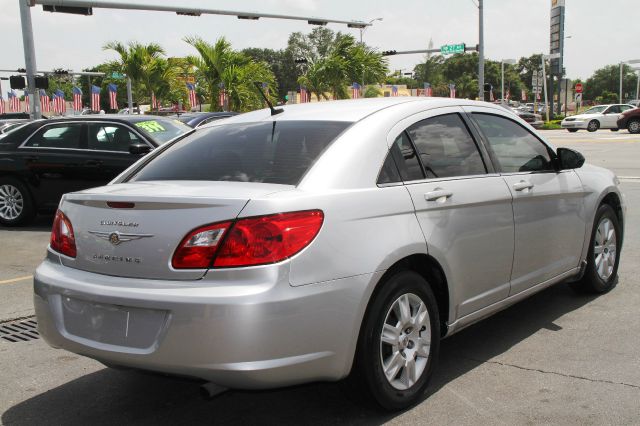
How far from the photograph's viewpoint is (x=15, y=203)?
10273mm

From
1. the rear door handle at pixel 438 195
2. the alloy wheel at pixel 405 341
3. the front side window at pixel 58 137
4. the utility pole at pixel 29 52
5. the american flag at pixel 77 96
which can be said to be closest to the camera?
the alloy wheel at pixel 405 341

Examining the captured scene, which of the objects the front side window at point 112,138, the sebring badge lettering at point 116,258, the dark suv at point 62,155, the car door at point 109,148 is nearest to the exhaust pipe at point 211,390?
the sebring badge lettering at point 116,258

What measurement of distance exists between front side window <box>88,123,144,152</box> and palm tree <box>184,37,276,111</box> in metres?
18.3

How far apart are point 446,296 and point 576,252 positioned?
1.70 meters

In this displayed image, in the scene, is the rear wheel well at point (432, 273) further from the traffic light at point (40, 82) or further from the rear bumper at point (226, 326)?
the traffic light at point (40, 82)

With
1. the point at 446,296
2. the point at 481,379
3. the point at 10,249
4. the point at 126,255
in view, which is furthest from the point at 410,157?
the point at 10,249

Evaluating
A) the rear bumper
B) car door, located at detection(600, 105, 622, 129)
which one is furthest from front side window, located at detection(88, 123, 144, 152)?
car door, located at detection(600, 105, 622, 129)

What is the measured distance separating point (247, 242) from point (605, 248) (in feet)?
11.8

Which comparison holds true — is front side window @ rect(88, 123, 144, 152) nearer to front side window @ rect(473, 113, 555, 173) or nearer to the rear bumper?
front side window @ rect(473, 113, 555, 173)

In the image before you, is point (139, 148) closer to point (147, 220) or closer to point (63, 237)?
point (63, 237)

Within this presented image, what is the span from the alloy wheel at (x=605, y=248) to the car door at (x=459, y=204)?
153cm

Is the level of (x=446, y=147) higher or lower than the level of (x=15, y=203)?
higher

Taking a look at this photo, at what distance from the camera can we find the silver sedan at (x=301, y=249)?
2.89 meters

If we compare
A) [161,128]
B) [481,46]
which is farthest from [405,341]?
[481,46]
